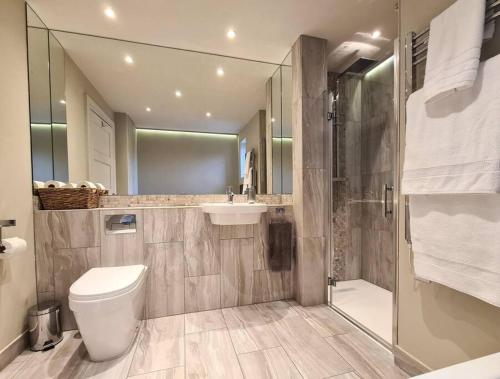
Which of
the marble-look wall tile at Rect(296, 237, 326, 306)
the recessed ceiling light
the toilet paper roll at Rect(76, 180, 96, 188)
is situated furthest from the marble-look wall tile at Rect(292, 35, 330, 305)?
the toilet paper roll at Rect(76, 180, 96, 188)

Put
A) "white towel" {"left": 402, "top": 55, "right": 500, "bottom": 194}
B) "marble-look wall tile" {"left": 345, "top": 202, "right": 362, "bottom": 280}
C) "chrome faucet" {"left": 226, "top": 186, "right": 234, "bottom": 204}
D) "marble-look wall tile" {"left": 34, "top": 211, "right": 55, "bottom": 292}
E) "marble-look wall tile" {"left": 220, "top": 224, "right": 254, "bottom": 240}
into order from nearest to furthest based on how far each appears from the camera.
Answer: "white towel" {"left": 402, "top": 55, "right": 500, "bottom": 194}
"marble-look wall tile" {"left": 34, "top": 211, "right": 55, "bottom": 292}
"marble-look wall tile" {"left": 220, "top": 224, "right": 254, "bottom": 240}
"chrome faucet" {"left": 226, "top": 186, "right": 234, "bottom": 204}
"marble-look wall tile" {"left": 345, "top": 202, "right": 362, "bottom": 280}

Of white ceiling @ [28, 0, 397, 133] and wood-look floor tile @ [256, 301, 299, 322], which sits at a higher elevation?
white ceiling @ [28, 0, 397, 133]

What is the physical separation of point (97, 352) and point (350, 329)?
1672 mm

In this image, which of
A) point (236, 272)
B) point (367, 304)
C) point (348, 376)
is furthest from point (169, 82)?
point (367, 304)

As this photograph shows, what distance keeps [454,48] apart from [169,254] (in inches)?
82.9

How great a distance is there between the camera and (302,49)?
2.02 meters

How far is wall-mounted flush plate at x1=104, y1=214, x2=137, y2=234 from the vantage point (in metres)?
1.77

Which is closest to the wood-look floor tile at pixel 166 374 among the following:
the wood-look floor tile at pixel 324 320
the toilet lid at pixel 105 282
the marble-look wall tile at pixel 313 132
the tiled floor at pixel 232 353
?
the tiled floor at pixel 232 353

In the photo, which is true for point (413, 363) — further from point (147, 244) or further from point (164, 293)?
point (147, 244)

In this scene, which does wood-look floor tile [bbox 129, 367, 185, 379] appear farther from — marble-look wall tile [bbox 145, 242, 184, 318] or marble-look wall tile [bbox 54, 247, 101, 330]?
marble-look wall tile [bbox 54, 247, 101, 330]

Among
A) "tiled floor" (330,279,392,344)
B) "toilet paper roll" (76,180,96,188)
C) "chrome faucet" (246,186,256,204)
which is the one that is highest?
"toilet paper roll" (76,180,96,188)

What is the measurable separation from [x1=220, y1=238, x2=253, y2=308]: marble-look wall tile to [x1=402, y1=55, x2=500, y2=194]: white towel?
4.38 ft

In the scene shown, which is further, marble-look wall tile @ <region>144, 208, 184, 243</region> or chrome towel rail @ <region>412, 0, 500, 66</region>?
marble-look wall tile @ <region>144, 208, 184, 243</region>

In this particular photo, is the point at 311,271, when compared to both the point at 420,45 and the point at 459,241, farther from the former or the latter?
the point at 420,45
